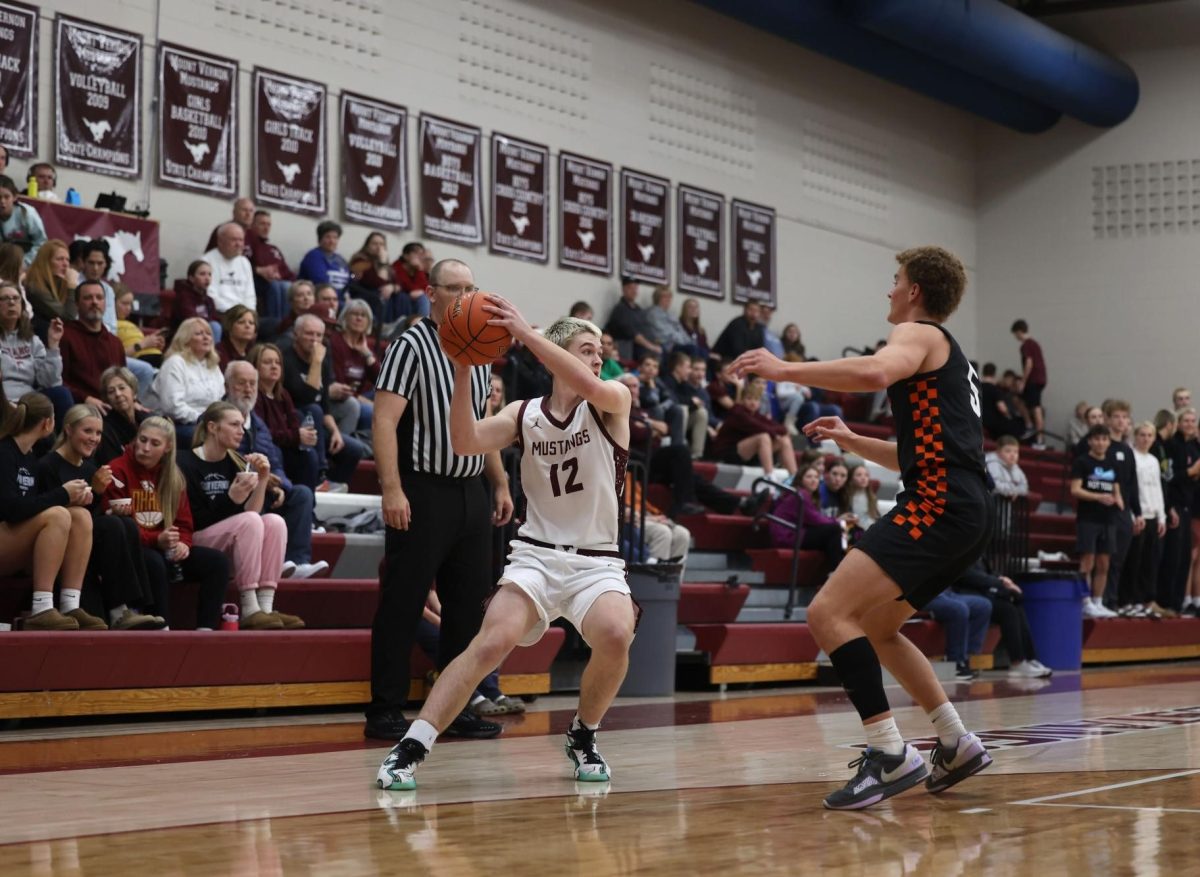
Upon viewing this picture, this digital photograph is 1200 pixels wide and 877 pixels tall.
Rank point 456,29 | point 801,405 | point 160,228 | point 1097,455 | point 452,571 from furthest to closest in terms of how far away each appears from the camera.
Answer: point 801,405, point 456,29, point 1097,455, point 160,228, point 452,571

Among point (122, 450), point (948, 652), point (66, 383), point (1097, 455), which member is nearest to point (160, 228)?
point (66, 383)

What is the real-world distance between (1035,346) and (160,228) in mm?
12963

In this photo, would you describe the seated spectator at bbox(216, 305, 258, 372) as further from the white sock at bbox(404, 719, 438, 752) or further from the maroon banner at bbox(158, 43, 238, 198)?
the white sock at bbox(404, 719, 438, 752)

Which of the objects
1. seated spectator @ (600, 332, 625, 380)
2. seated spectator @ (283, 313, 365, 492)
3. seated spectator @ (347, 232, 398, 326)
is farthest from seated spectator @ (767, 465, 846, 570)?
seated spectator @ (347, 232, 398, 326)

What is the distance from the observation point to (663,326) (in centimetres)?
1633

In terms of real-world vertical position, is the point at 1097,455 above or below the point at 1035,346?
below

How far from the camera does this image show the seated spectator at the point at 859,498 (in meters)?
12.5

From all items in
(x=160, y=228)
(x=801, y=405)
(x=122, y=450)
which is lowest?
(x=122, y=450)

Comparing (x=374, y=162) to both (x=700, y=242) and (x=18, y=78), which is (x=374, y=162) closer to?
(x=18, y=78)

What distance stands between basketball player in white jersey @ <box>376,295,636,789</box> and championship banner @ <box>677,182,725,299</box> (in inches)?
512

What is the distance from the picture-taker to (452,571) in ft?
21.5

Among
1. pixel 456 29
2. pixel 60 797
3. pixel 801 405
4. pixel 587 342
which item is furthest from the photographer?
pixel 801 405

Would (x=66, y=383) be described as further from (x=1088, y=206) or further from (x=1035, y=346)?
(x=1088, y=206)

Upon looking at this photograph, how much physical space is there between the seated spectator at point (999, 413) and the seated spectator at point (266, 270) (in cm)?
995
